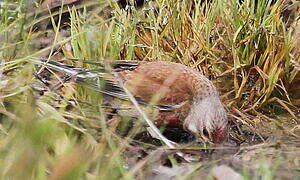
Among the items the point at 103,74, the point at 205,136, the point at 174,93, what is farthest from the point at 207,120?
the point at 103,74

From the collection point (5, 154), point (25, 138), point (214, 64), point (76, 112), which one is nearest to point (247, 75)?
point (214, 64)

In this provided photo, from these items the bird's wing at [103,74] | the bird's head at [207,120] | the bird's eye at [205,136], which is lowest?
the bird's eye at [205,136]

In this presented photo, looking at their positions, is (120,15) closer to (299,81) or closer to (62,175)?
(299,81)

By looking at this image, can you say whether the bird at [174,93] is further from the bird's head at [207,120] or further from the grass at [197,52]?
the grass at [197,52]

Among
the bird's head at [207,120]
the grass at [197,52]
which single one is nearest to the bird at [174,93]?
the bird's head at [207,120]

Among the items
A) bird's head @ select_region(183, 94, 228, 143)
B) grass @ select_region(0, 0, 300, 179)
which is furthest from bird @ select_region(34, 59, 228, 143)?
grass @ select_region(0, 0, 300, 179)

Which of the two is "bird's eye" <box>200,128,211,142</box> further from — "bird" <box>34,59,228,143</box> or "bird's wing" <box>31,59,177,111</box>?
"bird's wing" <box>31,59,177,111</box>

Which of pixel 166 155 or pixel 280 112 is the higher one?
pixel 166 155
